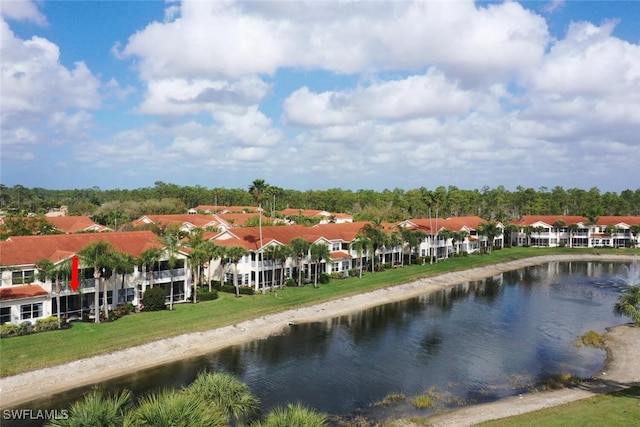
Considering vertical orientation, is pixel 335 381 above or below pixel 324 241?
below

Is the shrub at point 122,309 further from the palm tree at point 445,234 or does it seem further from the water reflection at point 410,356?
the palm tree at point 445,234

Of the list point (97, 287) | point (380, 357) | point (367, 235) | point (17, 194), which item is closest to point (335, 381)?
point (380, 357)

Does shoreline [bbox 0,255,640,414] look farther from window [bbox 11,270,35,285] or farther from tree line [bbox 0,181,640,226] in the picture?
tree line [bbox 0,181,640,226]

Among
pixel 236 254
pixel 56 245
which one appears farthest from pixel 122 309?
pixel 236 254

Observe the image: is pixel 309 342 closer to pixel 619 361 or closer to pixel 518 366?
pixel 518 366

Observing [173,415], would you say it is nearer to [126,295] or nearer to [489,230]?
[126,295]

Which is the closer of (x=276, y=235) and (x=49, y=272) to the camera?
(x=49, y=272)

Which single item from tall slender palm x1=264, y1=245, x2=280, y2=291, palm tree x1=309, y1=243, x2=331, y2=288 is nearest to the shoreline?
palm tree x1=309, y1=243, x2=331, y2=288
